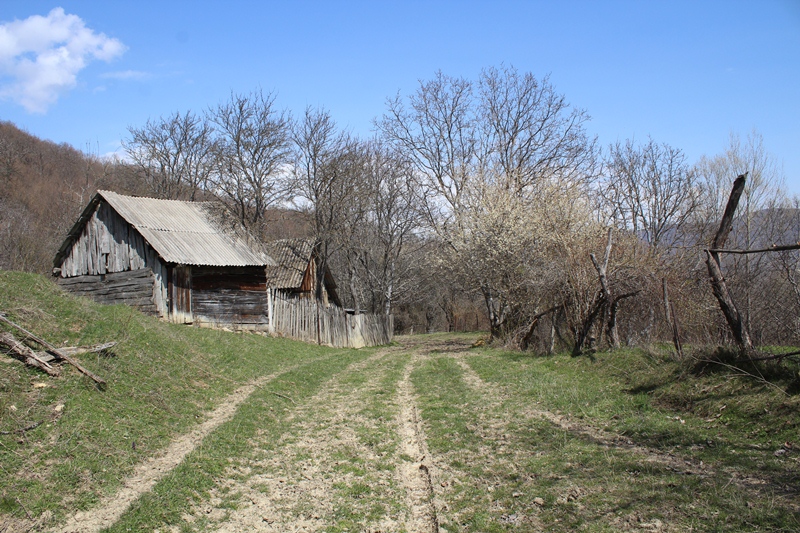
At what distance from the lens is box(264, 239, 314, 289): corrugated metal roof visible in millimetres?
26528

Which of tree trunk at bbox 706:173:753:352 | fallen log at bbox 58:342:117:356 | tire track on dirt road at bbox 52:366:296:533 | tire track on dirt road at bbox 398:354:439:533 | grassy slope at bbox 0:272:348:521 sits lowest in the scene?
tire track on dirt road at bbox 398:354:439:533

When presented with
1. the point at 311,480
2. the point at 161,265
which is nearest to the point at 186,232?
the point at 161,265

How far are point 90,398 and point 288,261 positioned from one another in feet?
65.3

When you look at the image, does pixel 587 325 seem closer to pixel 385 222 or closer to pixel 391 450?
pixel 391 450

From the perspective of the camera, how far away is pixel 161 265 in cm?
1944

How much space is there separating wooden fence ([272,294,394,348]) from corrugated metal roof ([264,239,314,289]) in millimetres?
1799

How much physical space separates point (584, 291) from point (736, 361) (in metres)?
6.07

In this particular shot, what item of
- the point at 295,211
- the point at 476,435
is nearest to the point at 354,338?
the point at 295,211

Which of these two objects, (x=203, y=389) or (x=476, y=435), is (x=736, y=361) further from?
(x=203, y=389)

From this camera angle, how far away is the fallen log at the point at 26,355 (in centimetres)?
798

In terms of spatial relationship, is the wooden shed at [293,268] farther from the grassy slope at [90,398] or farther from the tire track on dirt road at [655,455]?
the tire track on dirt road at [655,455]

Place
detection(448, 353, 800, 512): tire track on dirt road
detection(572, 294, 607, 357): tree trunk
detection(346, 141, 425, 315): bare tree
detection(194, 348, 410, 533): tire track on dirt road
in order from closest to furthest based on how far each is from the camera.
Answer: detection(448, 353, 800, 512): tire track on dirt road, detection(194, 348, 410, 533): tire track on dirt road, detection(572, 294, 607, 357): tree trunk, detection(346, 141, 425, 315): bare tree

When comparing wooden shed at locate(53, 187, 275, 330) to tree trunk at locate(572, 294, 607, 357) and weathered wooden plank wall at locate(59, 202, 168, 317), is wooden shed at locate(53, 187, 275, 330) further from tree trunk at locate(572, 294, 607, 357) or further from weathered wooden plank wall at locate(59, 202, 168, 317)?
tree trunk at locate(572, 294, 607, 357)

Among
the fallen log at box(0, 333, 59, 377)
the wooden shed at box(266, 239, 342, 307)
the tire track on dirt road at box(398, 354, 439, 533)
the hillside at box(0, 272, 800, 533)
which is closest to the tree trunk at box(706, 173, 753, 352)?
the hillside at box(0, 272, 800, 533)
